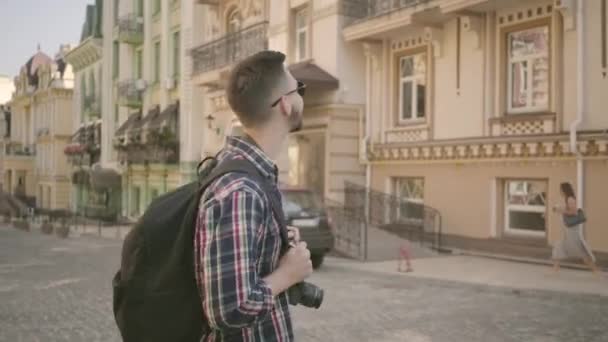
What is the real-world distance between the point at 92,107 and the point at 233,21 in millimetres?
17696

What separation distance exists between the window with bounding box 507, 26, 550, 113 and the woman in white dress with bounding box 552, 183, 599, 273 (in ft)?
10.6

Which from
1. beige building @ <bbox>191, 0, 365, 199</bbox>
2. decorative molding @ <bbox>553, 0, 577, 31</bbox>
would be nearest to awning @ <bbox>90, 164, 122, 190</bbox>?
beige building @ <bbox>191, 0, 365, 199</bbox>

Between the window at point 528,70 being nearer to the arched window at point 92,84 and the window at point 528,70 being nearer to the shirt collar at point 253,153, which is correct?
the shirt collar at point 253,153

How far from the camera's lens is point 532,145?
14758 mm

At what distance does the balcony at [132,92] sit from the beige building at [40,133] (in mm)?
16284

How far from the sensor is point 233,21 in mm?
27234

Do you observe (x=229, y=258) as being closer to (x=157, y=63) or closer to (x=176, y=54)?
(x=176, y=54)

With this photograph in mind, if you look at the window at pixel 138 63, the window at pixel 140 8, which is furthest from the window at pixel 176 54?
the window at pixel 140 8

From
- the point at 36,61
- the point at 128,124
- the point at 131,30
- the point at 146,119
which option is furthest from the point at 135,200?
the point at 36,61

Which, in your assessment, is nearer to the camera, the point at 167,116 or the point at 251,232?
the point at 251,232

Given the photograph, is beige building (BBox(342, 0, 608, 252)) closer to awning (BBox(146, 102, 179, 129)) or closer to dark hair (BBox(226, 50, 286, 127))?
dark hair (BBox(226, 50, 286, 127))

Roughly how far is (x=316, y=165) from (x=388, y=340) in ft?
47.6

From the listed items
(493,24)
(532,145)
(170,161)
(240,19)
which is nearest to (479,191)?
(532,145)

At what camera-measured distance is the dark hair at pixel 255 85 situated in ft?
7.57
